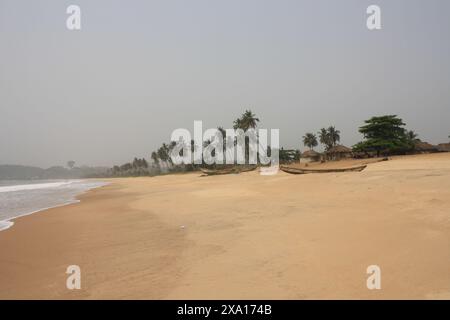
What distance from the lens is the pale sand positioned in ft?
13.6

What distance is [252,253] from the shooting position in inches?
223

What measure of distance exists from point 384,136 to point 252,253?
151 feet

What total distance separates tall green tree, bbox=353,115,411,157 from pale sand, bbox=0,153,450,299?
37138 mm

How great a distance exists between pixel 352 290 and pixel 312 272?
72 centimetres

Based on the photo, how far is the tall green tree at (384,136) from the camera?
43.9m

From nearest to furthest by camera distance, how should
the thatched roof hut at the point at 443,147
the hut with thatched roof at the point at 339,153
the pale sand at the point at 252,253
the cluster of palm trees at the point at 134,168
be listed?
the pale sand at the point at 252,253 < the thatched roof hut at the point at 443,147 < the hut with thatched roof at the point at 339,153 < the cluster of palm trees at the point at 134,168

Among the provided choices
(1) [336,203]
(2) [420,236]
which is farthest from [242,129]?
(2) [420,236]

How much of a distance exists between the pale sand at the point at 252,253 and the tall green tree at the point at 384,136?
122 ft

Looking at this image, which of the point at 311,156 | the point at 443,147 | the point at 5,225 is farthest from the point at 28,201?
the point at 443,147

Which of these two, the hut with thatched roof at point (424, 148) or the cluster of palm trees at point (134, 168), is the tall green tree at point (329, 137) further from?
the cluster of palm trees at point (134, 168)

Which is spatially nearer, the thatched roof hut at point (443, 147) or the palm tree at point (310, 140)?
the thatched roof hut at point (443, 147)

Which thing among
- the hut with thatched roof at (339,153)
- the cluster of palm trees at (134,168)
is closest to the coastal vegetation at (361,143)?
the hut with thatched roof at (339,153)
